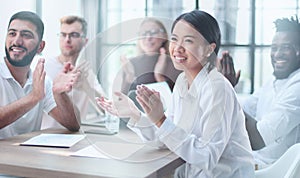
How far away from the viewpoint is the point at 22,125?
7.52 feet

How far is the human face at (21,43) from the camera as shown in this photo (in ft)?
7.41

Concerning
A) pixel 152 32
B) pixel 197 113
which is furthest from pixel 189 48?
pixel 152 32

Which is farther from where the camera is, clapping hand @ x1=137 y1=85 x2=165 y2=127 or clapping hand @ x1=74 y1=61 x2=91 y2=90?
clapping hand @ x1=74 y1=61 x2=91 y2=90

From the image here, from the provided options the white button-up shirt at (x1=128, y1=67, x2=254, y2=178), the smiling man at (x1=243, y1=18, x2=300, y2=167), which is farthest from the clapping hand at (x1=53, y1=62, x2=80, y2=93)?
the smiling man at (x1=243, y1=18, x2=300, y2=167)

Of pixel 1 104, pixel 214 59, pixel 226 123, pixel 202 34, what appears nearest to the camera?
pixel 226 123

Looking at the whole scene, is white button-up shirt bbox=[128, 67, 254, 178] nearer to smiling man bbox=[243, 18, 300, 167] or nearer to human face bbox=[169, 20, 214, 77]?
human face bbox=[169, 20, 214, 77]

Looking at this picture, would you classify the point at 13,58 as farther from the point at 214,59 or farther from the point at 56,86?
the point at 214,59

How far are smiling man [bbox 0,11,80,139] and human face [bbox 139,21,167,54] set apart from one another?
1.26 feet

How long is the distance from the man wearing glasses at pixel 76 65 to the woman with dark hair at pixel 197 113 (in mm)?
326

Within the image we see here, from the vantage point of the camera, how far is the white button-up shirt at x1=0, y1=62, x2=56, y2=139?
2.21 m

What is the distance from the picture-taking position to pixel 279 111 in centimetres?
232

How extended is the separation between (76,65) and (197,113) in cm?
81

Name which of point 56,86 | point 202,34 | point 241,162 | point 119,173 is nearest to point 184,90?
point 202,34

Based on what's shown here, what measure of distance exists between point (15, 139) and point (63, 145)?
0.32 meters
